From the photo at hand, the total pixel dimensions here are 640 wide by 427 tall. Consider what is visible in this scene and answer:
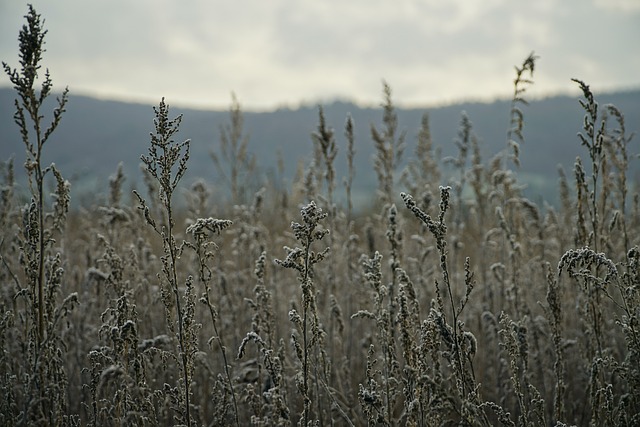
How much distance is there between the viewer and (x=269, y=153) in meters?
64.3

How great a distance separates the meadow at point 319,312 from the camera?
2.28 m

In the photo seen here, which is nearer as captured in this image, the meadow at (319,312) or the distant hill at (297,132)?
the meadow at (319,312)

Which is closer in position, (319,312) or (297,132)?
(319,312)

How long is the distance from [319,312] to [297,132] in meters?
64.2

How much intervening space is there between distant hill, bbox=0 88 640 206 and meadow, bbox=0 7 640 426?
1813 inches

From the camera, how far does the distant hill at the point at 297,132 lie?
5447 cm

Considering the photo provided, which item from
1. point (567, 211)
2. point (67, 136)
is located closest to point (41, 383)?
point (567, 211)

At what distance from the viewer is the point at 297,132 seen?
67.6 metres

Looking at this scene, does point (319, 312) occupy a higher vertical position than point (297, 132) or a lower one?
lower

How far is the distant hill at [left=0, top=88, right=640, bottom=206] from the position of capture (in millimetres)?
54469

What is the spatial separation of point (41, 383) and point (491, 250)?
16.5ft

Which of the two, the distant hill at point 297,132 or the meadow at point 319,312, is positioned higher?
the distant hill at point 297,132

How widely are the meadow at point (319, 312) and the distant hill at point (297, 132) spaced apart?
4606 cm

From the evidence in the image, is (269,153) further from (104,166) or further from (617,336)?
(617,336)
